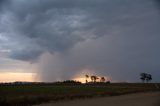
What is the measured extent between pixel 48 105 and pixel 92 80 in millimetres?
130649

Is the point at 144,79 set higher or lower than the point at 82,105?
higher

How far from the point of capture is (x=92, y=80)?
161250 mm

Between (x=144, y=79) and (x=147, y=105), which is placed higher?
(x=144, y=79)

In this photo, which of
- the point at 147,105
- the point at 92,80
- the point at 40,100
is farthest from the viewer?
the point at 92,80

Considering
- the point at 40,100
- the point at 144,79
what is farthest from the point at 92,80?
the point at 40,100

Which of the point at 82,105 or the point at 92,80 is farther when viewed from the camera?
the point at 92,80

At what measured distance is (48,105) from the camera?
1224 inches

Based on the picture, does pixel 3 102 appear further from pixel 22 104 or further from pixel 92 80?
pixel 92 80

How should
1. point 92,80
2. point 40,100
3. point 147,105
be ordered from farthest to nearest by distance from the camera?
point 92,80, point 40,100, point 147,105

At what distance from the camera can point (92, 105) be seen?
31672 millimetres

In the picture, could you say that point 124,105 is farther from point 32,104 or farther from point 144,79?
point 144,79

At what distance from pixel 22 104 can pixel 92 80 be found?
12973 centimetres

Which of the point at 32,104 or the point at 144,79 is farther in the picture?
the point at 144,79

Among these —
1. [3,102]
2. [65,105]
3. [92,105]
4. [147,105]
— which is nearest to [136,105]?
[147,105]
